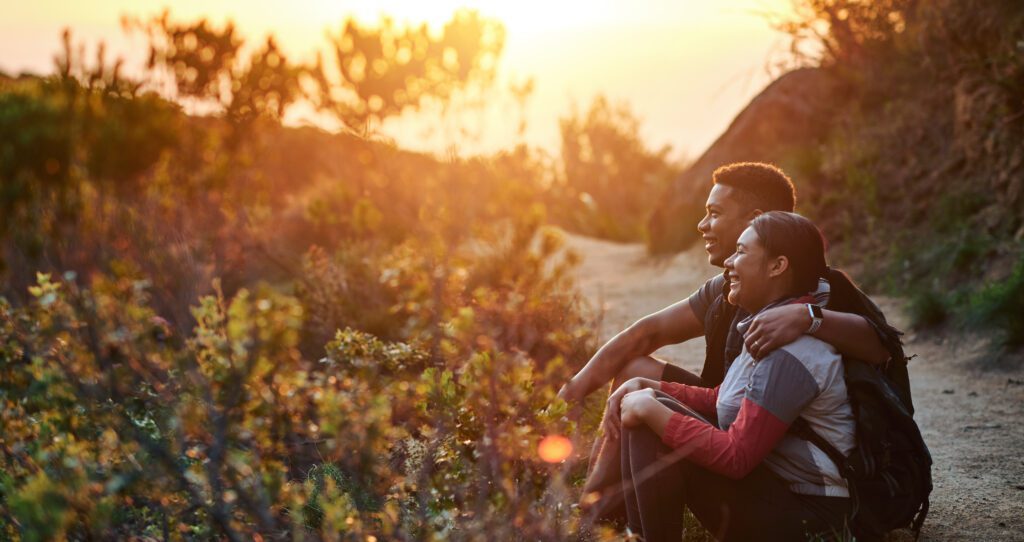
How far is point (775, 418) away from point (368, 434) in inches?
47.6

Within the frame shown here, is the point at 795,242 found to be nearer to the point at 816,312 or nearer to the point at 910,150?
the point at 816,312

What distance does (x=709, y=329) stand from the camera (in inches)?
136

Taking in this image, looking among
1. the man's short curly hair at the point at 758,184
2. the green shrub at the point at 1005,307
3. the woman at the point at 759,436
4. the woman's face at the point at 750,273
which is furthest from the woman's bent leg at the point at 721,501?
the green shrub at the point at 1005,307

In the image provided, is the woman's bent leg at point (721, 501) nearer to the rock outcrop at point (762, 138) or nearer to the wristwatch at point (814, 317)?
the wristwatch at point (814, 317)

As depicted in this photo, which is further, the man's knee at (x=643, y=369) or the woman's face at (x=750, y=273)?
the man's knee at (x=643, y=369)

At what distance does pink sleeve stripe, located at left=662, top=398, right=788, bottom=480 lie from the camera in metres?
2.67

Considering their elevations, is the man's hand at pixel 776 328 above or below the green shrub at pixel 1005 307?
above

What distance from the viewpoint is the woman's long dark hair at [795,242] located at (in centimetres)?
277

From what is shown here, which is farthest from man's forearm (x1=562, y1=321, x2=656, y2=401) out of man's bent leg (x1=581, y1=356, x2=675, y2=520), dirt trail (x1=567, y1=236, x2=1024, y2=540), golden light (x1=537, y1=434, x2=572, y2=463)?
dirt trail (x1=567, y1=236, x2=1024, y2=540)

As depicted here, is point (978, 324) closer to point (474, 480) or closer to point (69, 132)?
point (474, 480)

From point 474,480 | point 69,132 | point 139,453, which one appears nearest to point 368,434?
point 474,480

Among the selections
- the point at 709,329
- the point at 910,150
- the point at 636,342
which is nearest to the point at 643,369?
the point at 636,342

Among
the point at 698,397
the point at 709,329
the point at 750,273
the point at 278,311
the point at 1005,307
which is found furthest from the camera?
the point at 1005,307

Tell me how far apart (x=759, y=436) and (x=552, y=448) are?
0.62 m
